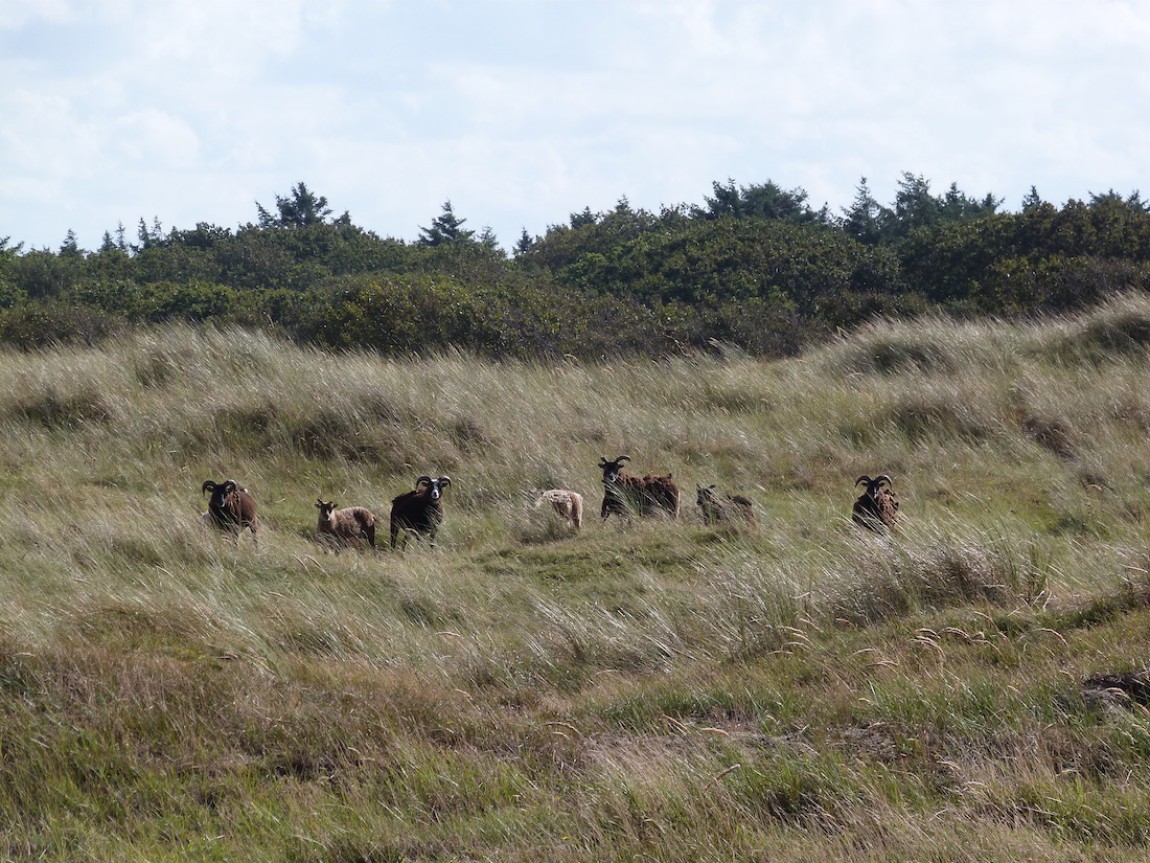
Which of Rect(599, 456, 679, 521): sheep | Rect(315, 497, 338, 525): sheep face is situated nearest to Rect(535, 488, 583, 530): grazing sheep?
Rect(599, 456, 679, 521): sheep

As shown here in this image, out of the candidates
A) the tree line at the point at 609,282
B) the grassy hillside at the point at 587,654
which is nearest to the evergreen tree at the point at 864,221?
the tree line at the point at 609,282

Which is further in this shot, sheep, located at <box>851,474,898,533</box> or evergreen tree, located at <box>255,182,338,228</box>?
evergreen tree, located at <box>255,182,338,228</box>

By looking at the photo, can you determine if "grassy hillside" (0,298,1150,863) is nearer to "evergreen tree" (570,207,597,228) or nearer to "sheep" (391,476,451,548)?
"sheep" (391,476,451,548)

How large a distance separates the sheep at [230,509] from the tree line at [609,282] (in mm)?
8513

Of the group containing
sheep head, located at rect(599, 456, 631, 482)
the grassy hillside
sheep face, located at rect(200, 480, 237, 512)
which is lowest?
the grassy hillside

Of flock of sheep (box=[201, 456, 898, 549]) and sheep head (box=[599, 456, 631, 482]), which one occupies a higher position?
sheep head (box=[599, 456, 631, 482])

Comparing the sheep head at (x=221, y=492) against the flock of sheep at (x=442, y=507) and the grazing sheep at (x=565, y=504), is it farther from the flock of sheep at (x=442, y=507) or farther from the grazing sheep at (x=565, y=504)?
the grazing sheep at (x=565, y=504)

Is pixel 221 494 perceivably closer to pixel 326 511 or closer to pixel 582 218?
pixel 326 511

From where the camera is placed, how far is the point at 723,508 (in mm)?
11102

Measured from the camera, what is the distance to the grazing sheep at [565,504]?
11953mm

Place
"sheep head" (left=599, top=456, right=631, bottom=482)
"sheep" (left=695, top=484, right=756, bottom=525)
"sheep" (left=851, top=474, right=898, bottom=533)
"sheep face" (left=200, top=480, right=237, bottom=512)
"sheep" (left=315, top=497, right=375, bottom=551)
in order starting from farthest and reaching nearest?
"sheep head" (left=599, top=456, right=631, bottom=482), "sheep" (left=315, top=497, right=375, bottom=551), "sheep face" (left=200, top=480, right=237, bottom=512), "sheep" (left=695, top=484, right=756, bottom=525), "sheep" (left=851, top=474, right=898, bottom=533)

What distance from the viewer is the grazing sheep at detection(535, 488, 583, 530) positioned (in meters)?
12.0

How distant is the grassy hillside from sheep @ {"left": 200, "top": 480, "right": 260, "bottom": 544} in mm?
417

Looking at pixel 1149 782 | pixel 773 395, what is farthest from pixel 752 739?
pixel 773 395
